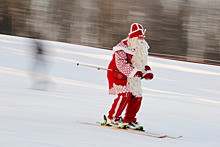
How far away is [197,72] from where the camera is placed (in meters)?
15.3

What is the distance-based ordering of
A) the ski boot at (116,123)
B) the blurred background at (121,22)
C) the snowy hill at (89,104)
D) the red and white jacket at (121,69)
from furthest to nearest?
1. the blurred background at (121,22)
2. the ski boot at (116,123)
3. the red and white jacket at (121,69)
4. the snowy hill at (89,104)

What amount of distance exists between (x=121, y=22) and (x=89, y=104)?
1090cm

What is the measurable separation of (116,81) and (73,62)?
9.05 m

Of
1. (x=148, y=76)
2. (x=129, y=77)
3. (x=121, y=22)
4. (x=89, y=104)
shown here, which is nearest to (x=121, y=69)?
(x=129, y=77)

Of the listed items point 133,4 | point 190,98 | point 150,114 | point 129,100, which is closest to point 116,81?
point 129,100

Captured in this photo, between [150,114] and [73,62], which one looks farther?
[73,62]

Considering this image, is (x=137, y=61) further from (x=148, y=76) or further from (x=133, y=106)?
(x=133, y=106)

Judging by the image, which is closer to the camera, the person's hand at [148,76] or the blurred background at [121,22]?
the person's hand at [148,76]

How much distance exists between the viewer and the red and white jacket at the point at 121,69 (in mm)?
5762

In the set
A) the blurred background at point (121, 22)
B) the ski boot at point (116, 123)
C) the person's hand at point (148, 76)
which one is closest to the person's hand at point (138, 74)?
the person's hand at point (148, 76)

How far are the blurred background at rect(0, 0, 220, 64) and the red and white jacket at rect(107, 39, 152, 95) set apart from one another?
12186 millimetres

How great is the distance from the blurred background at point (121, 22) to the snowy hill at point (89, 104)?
146 cm

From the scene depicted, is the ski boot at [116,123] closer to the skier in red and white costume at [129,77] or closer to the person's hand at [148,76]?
the skier in red and white costume at [129,77]

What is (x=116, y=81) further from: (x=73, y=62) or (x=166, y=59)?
(x=166, y=59)
